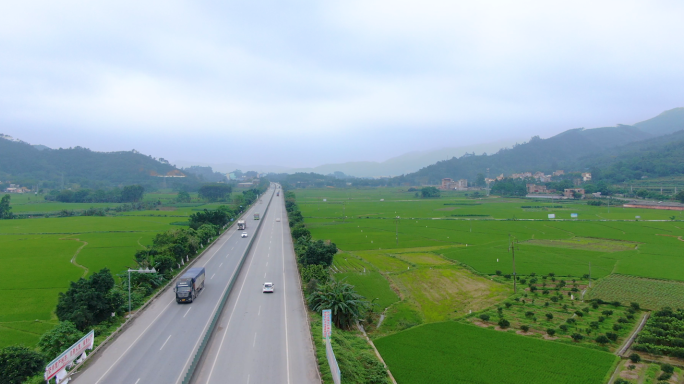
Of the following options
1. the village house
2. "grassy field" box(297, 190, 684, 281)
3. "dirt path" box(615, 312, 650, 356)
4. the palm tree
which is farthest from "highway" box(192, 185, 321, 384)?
the village house

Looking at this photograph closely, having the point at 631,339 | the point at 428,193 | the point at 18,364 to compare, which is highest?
the point at 428,193

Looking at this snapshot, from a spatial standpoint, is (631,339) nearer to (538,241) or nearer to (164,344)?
(164,344)

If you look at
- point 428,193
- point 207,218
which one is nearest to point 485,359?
point 207,218

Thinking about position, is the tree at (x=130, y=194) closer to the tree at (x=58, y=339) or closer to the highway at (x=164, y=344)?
the highway at (x=164, y=344)

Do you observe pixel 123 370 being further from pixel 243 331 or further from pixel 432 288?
pixel 432 288

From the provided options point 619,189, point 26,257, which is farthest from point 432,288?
point 619,189

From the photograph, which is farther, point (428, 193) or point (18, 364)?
Answer: point (428, 193)

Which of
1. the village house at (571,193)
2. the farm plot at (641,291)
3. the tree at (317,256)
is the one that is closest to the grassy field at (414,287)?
the tree at (317,256)
